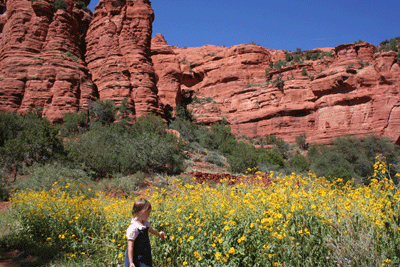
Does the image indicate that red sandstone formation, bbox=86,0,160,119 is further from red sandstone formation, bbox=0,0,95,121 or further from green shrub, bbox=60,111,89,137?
green shrub, bbox=60,111,89,137

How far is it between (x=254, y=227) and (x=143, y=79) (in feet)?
95.3

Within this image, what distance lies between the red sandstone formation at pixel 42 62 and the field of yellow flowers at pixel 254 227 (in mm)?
22990

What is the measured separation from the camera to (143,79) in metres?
30.3

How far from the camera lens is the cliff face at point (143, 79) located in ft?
85.8

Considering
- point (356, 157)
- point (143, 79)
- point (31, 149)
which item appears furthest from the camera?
→ point (143, 79)

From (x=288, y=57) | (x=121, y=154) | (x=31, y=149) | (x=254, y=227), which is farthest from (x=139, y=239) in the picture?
(x=288, y=57)

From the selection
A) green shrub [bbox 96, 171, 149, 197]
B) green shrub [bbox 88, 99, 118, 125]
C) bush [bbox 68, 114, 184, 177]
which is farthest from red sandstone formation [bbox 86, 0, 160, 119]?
green shrub [bbox 96, 171, 149, 197]

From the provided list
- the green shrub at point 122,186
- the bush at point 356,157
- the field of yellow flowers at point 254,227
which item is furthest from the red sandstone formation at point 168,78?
the field of yellow flowers at point 254,227

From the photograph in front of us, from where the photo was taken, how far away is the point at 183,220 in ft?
13.4

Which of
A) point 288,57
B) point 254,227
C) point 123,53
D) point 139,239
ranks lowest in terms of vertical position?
point 139,239

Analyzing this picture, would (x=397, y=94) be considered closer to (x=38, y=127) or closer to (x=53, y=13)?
(x=38, y=127)

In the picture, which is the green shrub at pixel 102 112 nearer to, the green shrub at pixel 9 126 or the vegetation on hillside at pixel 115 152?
the vegetation on hillside at pixel 115 152

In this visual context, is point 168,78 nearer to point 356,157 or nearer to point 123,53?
point 123,53

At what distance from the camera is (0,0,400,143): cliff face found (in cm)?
2616
